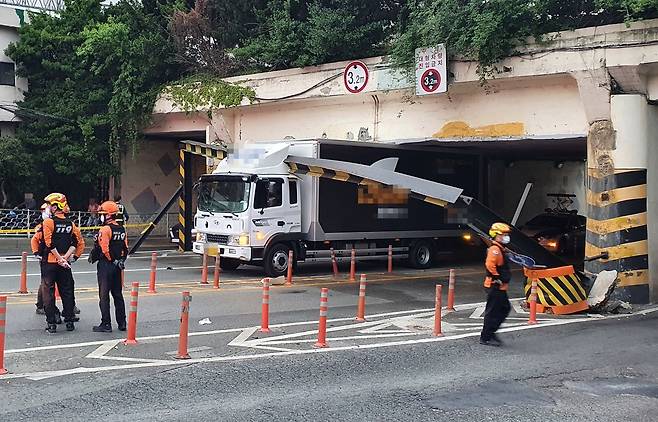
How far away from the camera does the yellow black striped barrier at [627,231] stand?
1530 cm

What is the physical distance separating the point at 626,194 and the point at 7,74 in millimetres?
23318

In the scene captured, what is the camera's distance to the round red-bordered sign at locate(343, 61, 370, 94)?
66.0 ft

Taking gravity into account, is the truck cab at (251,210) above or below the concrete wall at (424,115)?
below

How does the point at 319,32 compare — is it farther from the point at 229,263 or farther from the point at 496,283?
the point at 496,283

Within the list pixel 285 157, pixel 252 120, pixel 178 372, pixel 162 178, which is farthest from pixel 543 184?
pixel 178 372

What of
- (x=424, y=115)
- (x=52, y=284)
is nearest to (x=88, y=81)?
(x=424, y=115)

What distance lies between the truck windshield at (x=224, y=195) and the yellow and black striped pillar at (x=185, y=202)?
2.33 m

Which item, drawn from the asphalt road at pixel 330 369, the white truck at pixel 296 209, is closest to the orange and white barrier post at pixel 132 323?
the asphalt road at pixel 330 369

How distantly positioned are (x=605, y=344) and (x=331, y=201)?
31.2ft

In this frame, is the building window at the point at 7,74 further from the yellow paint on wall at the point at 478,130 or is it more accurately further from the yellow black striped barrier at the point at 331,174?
the yellow paint on wall at the point at 478,130

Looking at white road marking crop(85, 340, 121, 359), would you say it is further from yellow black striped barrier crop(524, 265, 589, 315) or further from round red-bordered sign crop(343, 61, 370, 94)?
round red-bordered sign crop(343, 61, 370, 94)

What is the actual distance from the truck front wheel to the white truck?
0.02 m

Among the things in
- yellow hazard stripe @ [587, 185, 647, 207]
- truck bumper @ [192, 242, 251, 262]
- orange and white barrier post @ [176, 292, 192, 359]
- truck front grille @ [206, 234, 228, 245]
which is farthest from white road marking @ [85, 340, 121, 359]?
yellow hazard stripe @ [587, 185, 647, 207]

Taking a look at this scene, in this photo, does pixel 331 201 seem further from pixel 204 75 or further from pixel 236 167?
pixel 204 75
